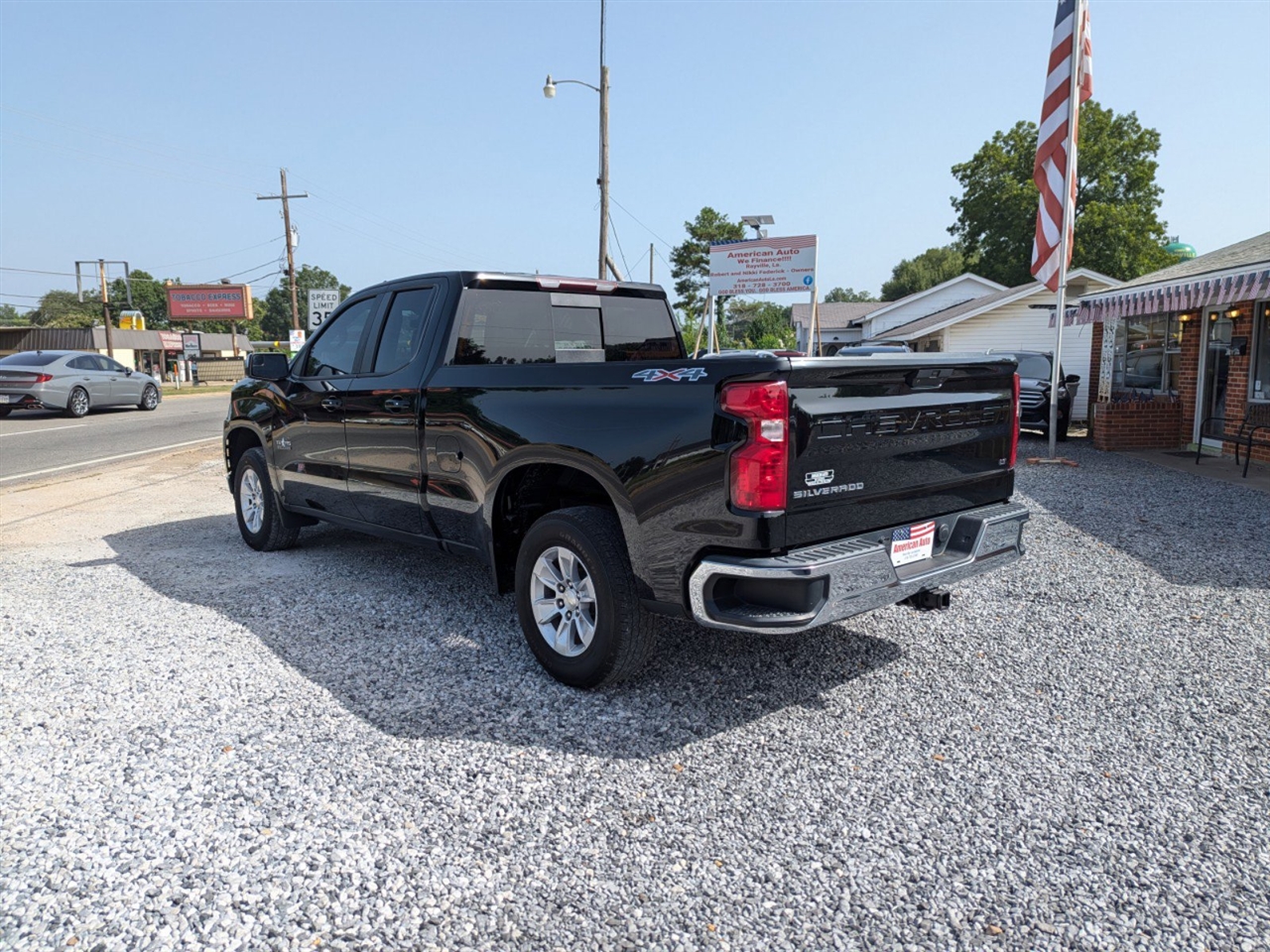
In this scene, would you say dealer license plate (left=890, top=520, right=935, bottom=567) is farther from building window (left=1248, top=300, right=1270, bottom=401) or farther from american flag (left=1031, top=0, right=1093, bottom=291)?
building window (left=1248, top=300, right=1270, bottom=401)

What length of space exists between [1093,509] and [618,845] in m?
7.25

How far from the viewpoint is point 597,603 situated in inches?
146

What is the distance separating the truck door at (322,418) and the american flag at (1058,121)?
9.50 m

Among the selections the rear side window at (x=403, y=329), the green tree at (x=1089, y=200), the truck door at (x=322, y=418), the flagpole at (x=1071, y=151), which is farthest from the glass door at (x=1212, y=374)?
the green tree at (x=1089, y=200)

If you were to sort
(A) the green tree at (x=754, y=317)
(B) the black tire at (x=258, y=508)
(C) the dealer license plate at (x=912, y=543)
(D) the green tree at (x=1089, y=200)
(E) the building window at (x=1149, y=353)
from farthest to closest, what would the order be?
(A) the green tree at (x=754, y=317), (D) the green tree at (x=1089, y=200), (E) the building window at (x=1149, y=353), (B) the black tire at (x=258, y=508), (C) the dealer license plate at (x=912, y=543)

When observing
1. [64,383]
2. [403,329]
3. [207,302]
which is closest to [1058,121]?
[403,329]

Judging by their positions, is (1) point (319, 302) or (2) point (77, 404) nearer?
(1) point (319, 302)

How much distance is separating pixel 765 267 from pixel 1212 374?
7359mm

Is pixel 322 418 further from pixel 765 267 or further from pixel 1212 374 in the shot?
pixel 1212 374

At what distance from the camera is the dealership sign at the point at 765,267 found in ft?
52.1

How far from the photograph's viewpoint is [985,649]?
14.8ft

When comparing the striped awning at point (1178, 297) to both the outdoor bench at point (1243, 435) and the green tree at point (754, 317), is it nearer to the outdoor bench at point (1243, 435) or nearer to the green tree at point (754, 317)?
the outdoor bench at point (1243, 435)

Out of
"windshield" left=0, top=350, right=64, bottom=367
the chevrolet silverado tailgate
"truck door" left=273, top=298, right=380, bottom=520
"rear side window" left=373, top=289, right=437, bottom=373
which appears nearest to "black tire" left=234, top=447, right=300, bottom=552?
"truck door" left=273, top=298, right=380, bottom=520

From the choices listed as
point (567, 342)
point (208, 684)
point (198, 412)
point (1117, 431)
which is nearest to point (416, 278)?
point (567, 342)
